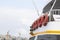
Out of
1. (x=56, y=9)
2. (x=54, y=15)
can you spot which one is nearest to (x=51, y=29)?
(x=54, y=15)

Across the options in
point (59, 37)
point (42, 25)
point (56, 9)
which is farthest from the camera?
point (56, 9)

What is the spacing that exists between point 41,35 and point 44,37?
15 centimetres

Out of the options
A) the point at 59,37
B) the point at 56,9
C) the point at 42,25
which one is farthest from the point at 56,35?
the point at 56,9

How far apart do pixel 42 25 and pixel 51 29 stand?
24.0 inches

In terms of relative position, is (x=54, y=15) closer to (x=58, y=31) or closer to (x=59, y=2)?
(x=58, y=31)

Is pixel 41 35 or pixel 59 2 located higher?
pixel 59 2

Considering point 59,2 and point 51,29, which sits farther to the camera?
point 59,2

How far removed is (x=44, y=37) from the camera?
10156 millimetres

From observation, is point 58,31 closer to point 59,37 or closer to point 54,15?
point 59,37

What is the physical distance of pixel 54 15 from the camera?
10781 millimetres

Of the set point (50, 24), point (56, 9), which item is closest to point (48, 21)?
point (50, 24)

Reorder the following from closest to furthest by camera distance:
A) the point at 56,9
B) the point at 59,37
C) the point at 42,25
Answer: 1. the point at 59,37
2. the point at 42,25
3. the point at 56,9

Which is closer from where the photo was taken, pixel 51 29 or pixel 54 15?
pixel 51 29

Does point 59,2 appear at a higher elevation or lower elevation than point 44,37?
higher
